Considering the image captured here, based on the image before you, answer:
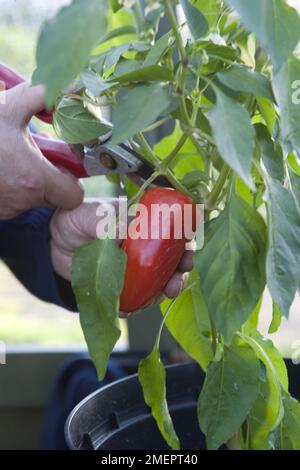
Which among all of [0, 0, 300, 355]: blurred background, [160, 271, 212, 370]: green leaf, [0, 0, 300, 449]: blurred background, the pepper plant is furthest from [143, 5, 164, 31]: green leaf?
[0, 0, 300, 355]: blurred background

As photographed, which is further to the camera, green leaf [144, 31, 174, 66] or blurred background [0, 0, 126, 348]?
blurred background [0, 0, 126, 348]

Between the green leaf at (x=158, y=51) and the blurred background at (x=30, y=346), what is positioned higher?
the green leaf at (x=158, y=51)

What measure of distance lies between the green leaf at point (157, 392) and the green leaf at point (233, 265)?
13cm

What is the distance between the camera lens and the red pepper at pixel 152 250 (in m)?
0.52

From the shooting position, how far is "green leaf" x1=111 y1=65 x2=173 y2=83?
0.44 metres

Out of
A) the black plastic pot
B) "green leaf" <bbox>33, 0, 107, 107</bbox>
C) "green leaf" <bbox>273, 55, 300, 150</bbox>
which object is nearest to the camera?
"green leaf" <bbox>33, 0, 107, 107</bbox>

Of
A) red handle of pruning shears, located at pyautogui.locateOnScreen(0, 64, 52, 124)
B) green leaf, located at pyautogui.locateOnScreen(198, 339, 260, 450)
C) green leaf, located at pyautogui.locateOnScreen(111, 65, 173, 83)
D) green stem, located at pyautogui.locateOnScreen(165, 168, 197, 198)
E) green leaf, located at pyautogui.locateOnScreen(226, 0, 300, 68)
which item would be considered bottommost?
green leaf, located at pyautogui.locateOnScreen(198, 339, 260, 450)

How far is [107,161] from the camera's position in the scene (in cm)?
60

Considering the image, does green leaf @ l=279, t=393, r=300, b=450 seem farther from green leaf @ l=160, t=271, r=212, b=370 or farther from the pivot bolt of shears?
the pivot bolt of shears

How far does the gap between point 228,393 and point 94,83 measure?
0.77 ft

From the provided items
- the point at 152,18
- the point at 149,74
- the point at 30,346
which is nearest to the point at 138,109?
the point at 149,74

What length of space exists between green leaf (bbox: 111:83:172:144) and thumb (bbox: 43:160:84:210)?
0.24 m

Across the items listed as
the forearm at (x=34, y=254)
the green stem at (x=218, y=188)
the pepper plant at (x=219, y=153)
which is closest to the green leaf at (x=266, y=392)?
the pepper plant at (x=219, y=153)

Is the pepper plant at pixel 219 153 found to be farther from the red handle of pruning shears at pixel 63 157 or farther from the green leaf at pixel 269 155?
the red handle of pruning shears at pixel 63 157
